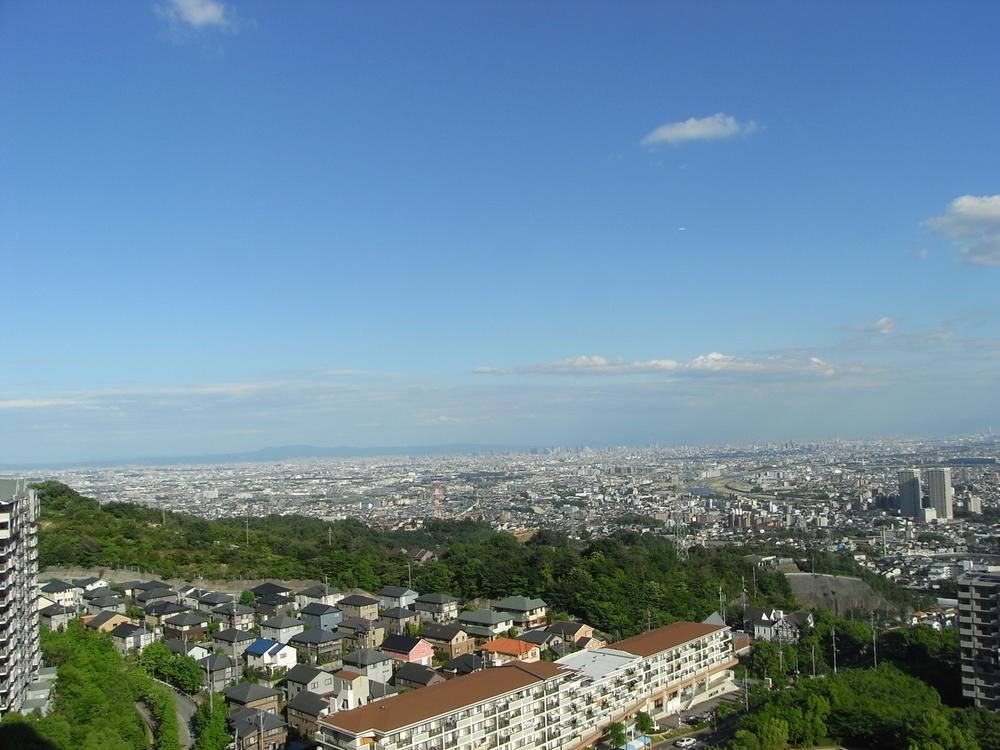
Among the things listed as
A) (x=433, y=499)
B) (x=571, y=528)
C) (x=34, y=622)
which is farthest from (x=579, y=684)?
(x=433, y=499)

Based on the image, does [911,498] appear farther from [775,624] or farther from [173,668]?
[173,668]

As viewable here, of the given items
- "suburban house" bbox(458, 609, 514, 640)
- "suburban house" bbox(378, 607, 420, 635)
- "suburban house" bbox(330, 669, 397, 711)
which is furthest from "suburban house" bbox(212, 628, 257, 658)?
"suburban house" bbox(458, 609, 514, 640)

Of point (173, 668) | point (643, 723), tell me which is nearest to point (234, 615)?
point (173, 668)

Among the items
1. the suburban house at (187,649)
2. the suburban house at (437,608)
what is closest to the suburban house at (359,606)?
the suburban house at (437,608)

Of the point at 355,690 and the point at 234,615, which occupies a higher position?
the point at 234,615

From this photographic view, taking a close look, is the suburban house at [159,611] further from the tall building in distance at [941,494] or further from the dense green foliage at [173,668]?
the tall building in distance at [941,494]

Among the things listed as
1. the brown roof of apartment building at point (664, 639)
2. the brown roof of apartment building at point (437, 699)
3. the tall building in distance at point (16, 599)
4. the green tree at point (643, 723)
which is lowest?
the green tree at point (643, 723)
